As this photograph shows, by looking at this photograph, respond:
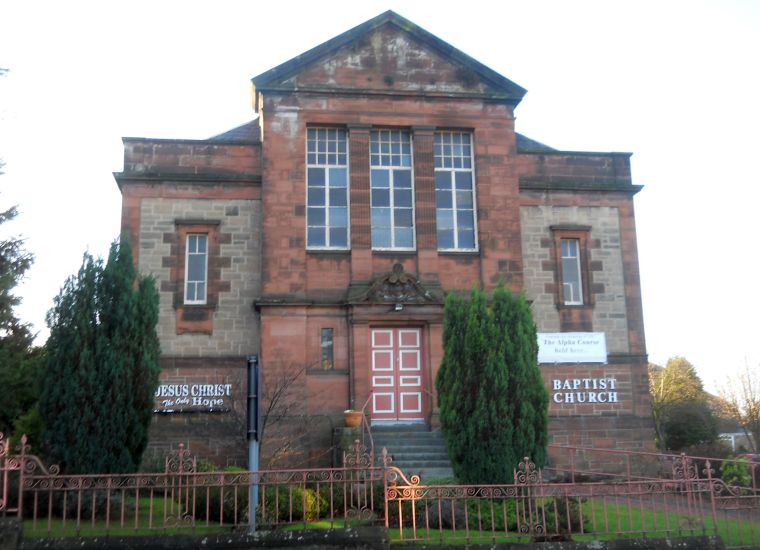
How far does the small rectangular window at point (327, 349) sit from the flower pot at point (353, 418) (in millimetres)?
1594

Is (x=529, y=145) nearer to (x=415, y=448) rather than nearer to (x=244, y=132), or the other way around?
(x=244, y=132)

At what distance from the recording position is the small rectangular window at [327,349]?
2070 centimetres

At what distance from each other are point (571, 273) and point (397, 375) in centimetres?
552

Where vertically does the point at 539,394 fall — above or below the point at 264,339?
below

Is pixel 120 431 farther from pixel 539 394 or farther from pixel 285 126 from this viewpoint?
pixel 285 126

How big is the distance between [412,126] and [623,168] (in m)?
5.98

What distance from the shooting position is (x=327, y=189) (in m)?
21.9

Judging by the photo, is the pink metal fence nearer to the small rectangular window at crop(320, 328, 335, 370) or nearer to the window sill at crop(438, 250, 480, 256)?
the small rectangular window at crop(320, 328, 335, 370)

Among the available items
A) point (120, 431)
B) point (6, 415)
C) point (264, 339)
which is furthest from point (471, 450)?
point (6, 415)

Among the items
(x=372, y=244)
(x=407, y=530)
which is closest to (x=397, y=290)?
(x=372, y=244)

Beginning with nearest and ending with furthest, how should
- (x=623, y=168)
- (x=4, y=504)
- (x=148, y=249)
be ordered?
1. (x=4, y=504)
2. (x=148, y=249)
3. (x=623, y=168)

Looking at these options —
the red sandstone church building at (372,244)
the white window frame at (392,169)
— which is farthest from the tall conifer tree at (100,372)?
the white window frame at (392,169)

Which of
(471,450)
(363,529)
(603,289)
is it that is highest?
(603,289)

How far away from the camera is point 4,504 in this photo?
384 inches
